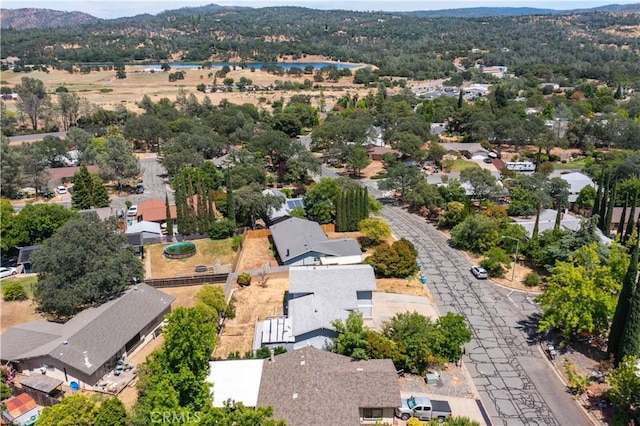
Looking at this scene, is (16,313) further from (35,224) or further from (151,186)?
(151,186)

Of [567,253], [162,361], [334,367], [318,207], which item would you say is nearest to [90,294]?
[162,361]

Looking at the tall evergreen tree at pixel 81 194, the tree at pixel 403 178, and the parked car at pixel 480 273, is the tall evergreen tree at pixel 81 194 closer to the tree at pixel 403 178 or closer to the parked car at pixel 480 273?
the tree at pixel 403 178

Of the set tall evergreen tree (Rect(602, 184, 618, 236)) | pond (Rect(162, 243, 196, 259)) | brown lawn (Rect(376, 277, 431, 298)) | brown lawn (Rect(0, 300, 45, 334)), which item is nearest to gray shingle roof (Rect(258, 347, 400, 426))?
brown lawn (Rect(376, 277, 431, 298))

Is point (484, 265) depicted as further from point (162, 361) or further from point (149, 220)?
point (149, 220)

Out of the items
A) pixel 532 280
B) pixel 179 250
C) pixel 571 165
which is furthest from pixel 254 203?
pixel 571 165

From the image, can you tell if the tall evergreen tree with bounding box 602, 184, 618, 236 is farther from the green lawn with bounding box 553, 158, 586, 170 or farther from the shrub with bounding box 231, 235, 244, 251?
the shrub with bounding box 231, 235, 244, 251
